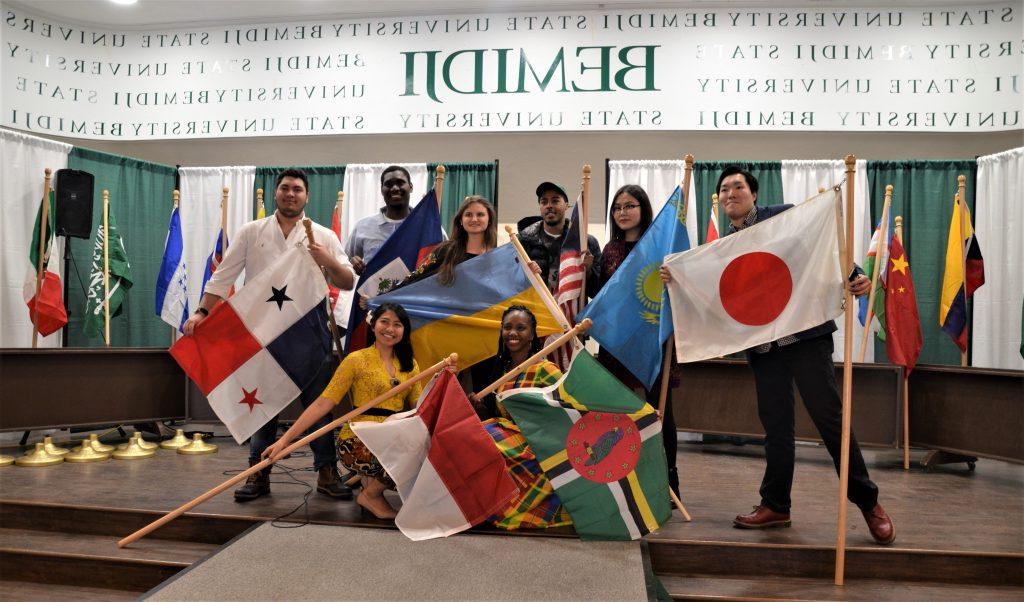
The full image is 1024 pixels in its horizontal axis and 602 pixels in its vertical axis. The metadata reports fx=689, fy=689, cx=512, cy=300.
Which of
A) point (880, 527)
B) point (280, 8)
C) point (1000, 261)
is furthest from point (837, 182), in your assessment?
point (280, 8)

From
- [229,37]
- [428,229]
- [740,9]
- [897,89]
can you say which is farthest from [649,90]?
[229,37]

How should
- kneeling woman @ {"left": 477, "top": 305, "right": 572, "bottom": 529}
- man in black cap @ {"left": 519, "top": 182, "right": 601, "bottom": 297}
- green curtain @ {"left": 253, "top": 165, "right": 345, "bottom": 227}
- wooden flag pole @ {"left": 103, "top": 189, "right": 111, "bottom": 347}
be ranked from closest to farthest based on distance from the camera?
kneeling woman @ {"left": 477, "top": 305, "right": 572, "bottom": 529}, man in black cap @ {"left": 519, "top": 182, "right": 601, "bottom": 297}, wooden flag pole @ {"left": 103, "top": 189, "right": 111, "bottom": 347}, green curtain @ {"left": 253, "top": 165, "right": 345, "bottom": 227}

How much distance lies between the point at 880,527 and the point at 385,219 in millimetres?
3050

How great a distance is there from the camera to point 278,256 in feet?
11.8

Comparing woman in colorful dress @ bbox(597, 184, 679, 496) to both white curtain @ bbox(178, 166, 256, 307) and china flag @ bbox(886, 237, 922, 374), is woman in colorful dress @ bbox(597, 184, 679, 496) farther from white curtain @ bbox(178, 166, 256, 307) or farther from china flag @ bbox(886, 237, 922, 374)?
→ white curtain @ bbox(178, 166, 256, 307)

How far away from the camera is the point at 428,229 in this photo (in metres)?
3.96

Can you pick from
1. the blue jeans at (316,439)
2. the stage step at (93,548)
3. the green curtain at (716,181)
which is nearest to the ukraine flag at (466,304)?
the blue jeans at (316,439)

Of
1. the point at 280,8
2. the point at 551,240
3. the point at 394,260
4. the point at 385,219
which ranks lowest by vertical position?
the point at 394,260

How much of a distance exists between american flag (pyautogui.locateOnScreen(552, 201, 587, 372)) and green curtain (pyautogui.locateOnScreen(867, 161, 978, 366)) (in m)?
4.29

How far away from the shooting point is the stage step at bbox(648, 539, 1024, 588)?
2.81m

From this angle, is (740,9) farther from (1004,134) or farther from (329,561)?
(329,561)

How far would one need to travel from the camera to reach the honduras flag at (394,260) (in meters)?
3.85

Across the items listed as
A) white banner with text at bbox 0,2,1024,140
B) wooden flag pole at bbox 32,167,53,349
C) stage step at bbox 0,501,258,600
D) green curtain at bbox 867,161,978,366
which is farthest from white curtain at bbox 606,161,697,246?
wooden flag pole at bbox 32,167,53,349

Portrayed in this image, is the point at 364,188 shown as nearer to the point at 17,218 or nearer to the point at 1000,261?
the point at 17,218
